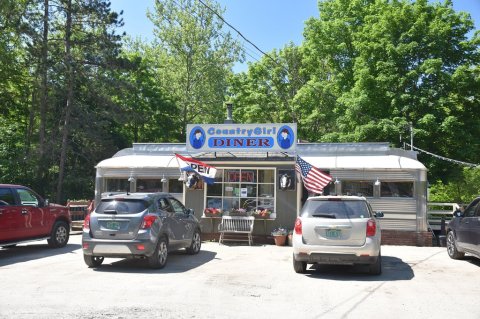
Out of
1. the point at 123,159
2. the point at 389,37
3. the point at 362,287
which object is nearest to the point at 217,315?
the point at 362,287

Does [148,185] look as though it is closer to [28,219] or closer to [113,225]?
[28,219]

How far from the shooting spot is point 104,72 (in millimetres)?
30453

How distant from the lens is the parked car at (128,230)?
10.2m

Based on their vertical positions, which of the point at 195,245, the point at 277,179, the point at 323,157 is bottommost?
the point at 195,245

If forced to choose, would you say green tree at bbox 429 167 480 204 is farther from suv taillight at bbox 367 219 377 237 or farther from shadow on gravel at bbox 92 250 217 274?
suv taillight at bbox 367 219 377 237

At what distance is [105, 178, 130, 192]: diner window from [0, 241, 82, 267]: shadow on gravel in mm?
3442

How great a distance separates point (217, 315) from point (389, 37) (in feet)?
75.5

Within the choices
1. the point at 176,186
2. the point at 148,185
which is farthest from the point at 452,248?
the point at 148,185

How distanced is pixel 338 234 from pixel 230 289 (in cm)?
256

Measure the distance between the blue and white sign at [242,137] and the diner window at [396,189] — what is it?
3473mm

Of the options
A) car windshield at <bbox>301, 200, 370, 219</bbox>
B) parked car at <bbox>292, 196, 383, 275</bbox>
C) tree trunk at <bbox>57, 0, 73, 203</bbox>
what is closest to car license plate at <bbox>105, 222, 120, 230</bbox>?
parked car at <bbox>292, 196, 383, 275</bbox>

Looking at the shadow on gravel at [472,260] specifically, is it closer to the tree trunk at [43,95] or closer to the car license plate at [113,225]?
the car license plate at [113,225]

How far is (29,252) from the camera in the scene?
13578 millimetres

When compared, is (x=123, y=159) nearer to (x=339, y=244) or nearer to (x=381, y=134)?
(x=339, y=244)
